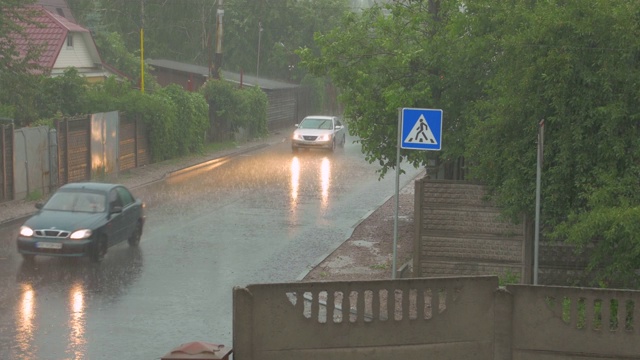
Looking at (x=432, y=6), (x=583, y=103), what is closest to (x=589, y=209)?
(x=583, y=103)

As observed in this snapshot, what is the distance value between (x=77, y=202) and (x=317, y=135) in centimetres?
2697

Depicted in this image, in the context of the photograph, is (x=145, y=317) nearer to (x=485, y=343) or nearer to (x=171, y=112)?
(x=485, y=343)

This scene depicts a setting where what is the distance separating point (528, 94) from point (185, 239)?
9616 millimetres

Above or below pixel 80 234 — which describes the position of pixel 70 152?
above

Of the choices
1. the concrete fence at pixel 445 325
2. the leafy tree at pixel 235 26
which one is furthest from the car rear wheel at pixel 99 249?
the leafy tree at pixel 235 26

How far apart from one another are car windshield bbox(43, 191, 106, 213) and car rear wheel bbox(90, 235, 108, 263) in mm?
762

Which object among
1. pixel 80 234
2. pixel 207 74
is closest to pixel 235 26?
pixel 207 74

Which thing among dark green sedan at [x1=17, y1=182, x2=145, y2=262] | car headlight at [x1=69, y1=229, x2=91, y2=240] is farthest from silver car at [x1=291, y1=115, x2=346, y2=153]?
car headlight at [x1=69, y1=229, x2=91, y2=240]

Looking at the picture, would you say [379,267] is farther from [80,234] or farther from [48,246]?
[48,246]

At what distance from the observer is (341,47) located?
21281mm

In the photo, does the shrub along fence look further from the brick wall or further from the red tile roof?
the brick wall

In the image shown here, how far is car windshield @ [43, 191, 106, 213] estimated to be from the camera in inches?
759

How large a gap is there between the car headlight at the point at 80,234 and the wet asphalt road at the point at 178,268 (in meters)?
0.54

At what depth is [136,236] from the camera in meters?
20.7
